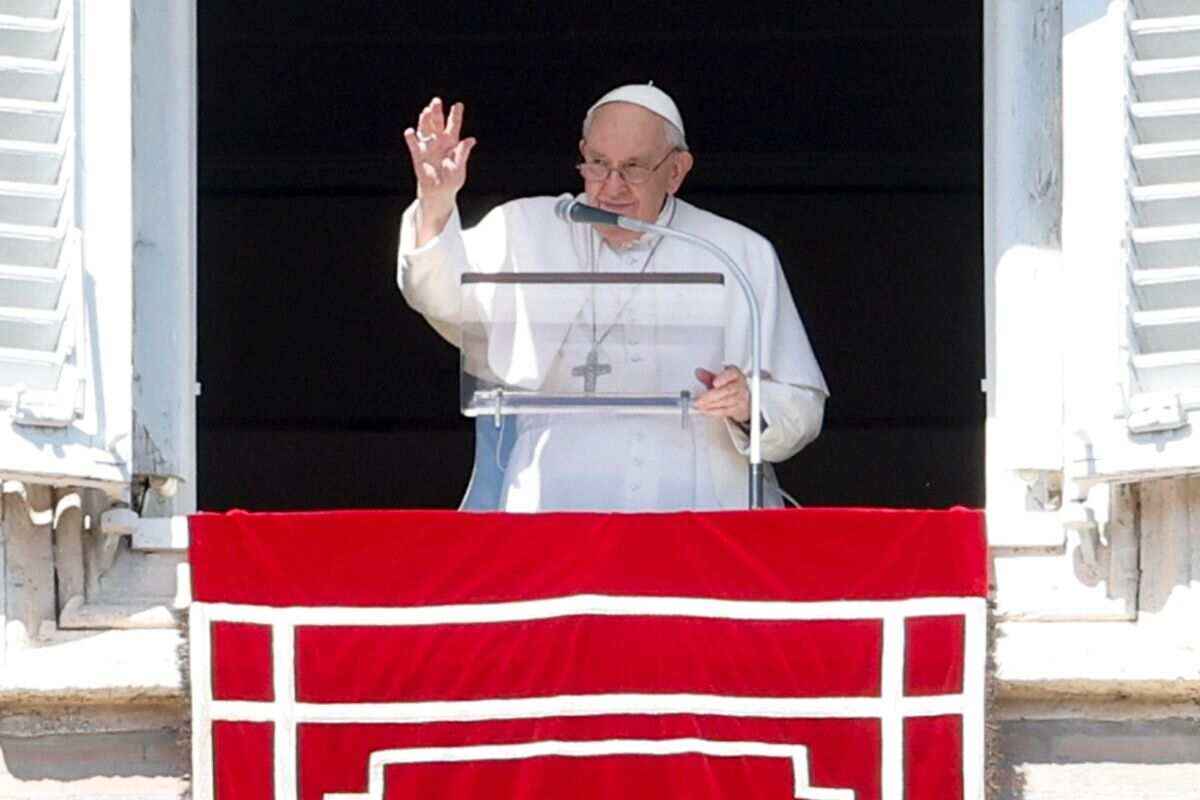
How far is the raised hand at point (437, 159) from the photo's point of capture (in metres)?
5.43

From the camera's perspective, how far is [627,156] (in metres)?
5.89

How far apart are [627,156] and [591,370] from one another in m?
0.47

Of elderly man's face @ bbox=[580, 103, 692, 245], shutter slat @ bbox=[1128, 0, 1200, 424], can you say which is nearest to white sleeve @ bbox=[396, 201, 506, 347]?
elderly man's face @ bbox=[580, 103, 692, 245]

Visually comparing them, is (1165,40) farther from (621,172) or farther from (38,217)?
(38,217)

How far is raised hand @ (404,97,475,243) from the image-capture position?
17.8 ft

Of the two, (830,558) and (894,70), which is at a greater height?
(894,70)

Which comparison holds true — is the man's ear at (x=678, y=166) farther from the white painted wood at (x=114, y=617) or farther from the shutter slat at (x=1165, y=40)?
the white painted wood at (x=114, y=617)

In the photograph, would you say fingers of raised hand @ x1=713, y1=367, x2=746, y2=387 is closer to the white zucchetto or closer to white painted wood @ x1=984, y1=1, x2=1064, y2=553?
white painted wood @ x1=984, y1=1, x2=1064, y2=553

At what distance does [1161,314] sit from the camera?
547 centimetres

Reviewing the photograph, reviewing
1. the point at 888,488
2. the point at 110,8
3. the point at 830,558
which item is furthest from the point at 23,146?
the point at 888,488

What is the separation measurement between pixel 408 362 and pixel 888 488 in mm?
1121

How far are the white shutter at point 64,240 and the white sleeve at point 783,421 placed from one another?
895 millimetres

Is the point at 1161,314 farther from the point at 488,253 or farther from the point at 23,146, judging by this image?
the point at 23,146

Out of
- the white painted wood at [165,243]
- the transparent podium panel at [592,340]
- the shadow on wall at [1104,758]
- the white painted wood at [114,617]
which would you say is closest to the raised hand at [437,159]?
the transparent podium panel at [592,340]
